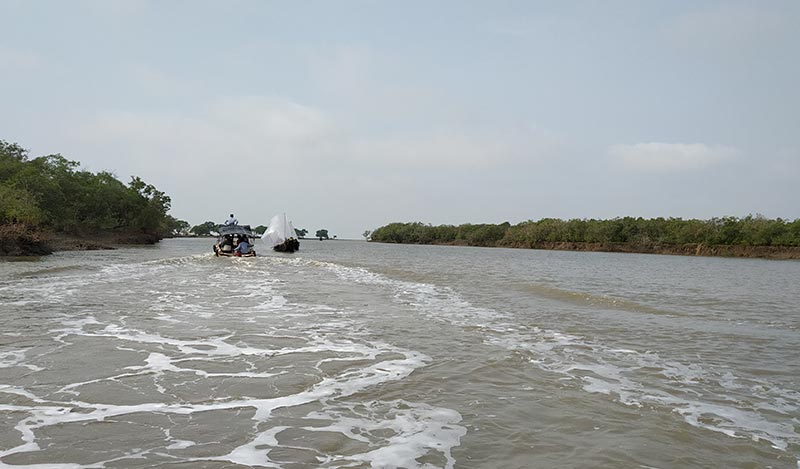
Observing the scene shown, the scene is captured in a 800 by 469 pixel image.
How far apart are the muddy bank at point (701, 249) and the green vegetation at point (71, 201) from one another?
283 ft

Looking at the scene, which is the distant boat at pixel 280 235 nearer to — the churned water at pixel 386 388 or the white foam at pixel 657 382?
the churned water at pixel 386 388

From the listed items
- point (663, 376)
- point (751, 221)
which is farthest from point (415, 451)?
point (751, 221)

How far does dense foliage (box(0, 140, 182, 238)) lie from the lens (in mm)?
40131

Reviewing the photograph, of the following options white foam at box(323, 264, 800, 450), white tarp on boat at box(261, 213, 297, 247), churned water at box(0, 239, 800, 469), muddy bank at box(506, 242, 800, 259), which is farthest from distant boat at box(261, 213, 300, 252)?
muddy bank at box(506, 242, 800, 259)

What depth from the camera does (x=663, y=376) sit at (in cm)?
691

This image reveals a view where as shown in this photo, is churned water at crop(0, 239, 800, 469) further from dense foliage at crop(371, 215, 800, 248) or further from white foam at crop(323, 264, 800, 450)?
dense foliage at crop(371, 215, 800, 248)

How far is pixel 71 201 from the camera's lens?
207 ft

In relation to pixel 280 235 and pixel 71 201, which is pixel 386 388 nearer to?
pixel 280 235

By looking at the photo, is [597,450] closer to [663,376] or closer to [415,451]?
[415,451]

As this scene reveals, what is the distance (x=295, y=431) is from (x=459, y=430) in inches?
58.7

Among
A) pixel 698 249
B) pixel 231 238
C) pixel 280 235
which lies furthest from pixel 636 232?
pixel 231 238

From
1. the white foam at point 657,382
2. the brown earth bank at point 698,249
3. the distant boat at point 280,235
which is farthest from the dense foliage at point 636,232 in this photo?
the white foam at point 657,382

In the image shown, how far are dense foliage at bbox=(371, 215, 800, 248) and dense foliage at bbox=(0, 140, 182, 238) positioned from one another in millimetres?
85840

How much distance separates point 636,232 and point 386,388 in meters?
110
